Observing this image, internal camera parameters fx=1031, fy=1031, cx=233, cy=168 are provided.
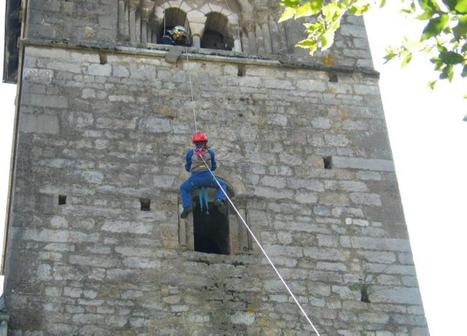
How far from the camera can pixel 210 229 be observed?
1079 centimetres

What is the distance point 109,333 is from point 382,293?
2.71 metres

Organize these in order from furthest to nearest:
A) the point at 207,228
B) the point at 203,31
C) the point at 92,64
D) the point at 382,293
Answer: the point at 203,31, the point at 92,64, the point at 207,228, the point at 382,293

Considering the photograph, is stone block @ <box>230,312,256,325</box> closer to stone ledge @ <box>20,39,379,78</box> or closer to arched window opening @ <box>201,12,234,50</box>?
stone ledge @ <box>20,39,379,78</box>

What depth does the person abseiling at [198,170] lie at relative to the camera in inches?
399

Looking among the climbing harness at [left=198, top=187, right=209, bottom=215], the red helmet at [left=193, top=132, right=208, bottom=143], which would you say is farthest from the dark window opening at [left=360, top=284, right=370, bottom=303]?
the red helmet at [left=193, top=132, right=208, bottom=143]

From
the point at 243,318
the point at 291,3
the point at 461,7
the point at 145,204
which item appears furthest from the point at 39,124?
the point at 461,7

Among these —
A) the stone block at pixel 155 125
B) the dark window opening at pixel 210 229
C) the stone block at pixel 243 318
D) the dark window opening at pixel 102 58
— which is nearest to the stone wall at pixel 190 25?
the dark window opening at pixel 102 58

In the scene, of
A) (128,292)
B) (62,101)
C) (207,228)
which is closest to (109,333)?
(128,292)

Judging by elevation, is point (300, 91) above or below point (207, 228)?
above

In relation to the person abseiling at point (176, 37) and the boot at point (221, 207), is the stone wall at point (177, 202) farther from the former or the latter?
the person abseiling at point (176, 37)

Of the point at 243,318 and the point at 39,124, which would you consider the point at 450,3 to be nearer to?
the point at 243,318

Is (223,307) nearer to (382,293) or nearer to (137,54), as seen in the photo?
(382,293)

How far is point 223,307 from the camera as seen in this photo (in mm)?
9492

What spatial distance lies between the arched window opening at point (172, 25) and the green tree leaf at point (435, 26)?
702 centimetres
